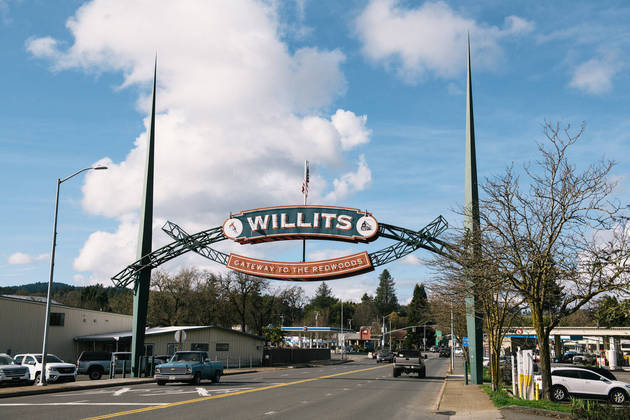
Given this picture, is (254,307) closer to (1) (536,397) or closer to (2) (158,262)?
(2) (158,262)

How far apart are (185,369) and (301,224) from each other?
10.3 meters

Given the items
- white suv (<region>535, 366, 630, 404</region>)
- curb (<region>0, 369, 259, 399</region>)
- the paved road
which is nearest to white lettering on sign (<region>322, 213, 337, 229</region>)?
the paved road

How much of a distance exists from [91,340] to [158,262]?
19264 millimetres

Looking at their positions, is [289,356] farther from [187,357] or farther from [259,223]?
[187,357]

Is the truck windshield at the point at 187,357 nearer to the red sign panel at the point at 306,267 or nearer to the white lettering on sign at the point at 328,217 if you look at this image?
the red sign panel at the point at 306,267

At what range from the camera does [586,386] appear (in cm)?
2484

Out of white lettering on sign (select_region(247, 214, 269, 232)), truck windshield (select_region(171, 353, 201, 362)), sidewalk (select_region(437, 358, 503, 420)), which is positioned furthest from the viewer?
white lettering on sign (select_region(247, 214, 269, 232))

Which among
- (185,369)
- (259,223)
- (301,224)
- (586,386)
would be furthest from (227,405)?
(586,386)

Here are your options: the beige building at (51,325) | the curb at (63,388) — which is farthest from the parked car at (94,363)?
the curb at (63,388)

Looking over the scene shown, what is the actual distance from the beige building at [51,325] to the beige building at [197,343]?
94 cm

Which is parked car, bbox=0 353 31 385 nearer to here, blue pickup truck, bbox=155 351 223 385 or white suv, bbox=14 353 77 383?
white suv, bbox=14 353 77 383

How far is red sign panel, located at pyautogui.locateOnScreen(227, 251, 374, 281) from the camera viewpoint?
3095 centimetres

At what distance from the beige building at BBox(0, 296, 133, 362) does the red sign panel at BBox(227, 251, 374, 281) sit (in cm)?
1880

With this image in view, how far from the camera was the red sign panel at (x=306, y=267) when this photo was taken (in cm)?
3095
